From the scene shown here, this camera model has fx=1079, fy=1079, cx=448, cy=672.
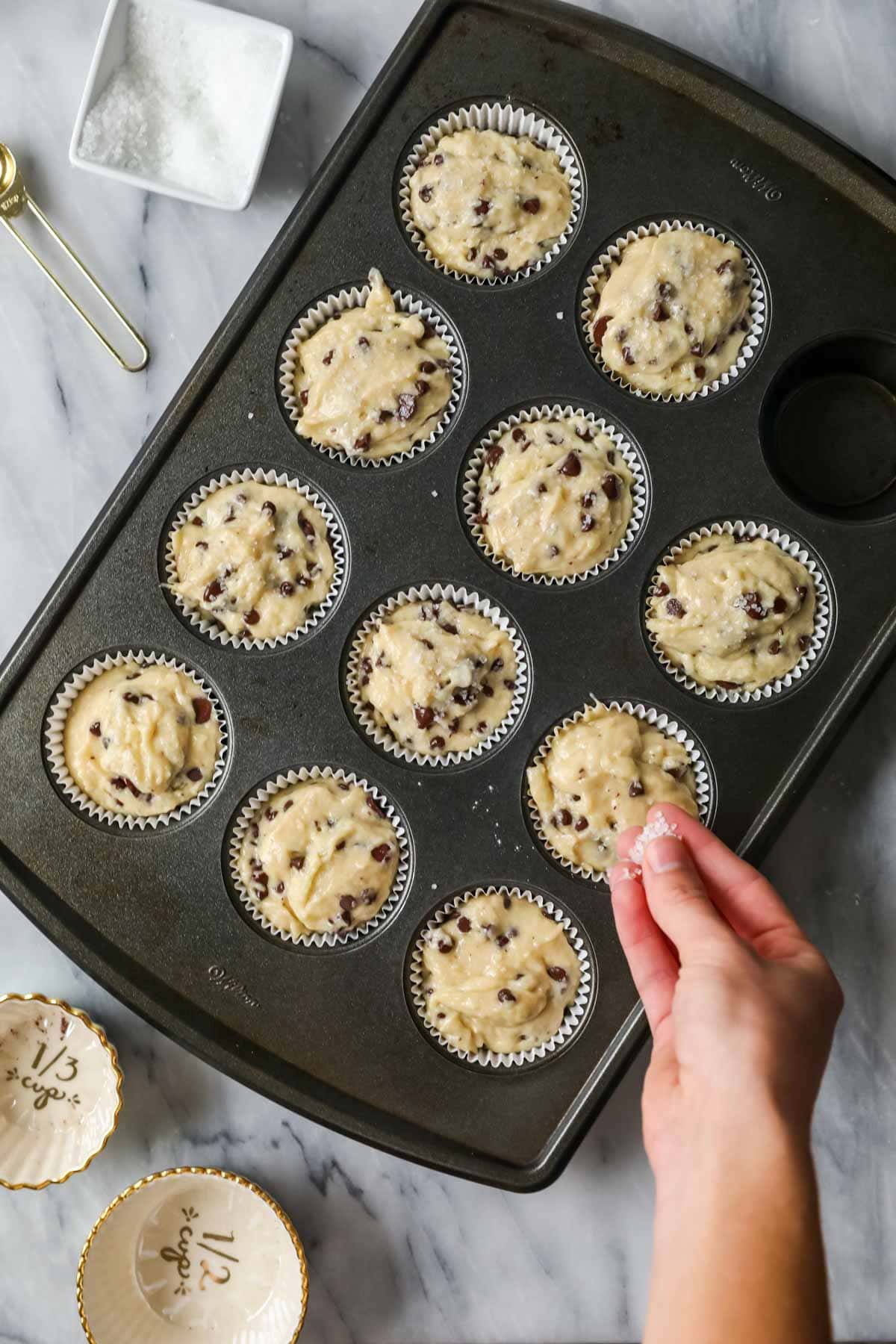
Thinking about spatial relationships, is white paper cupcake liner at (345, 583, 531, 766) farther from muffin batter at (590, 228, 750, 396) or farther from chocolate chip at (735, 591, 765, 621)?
muffin batter at (590, 228, 750, 396)

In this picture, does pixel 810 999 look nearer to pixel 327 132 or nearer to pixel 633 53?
pixel 633 53

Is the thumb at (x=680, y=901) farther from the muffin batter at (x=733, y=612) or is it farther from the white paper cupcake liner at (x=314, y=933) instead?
the white paper cupcake liner at (x=314, y=933)

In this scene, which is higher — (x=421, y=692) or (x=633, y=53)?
(x=633, y=53)

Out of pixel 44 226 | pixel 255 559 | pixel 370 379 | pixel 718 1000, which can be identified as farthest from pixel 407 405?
pixel 718 1000

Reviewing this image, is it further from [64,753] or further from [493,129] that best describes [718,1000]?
[493,129]

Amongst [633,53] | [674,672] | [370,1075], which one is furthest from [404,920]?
[633,53]

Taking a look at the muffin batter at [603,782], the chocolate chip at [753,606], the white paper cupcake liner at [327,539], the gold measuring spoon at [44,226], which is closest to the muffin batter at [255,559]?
the white paper cupcake liner at [327,539]

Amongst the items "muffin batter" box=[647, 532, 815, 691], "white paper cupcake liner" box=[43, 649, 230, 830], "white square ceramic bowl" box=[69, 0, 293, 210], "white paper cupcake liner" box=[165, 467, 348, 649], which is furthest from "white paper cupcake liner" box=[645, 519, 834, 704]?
"white square ceramic bowl" box=[69, 0, 293, 210]
